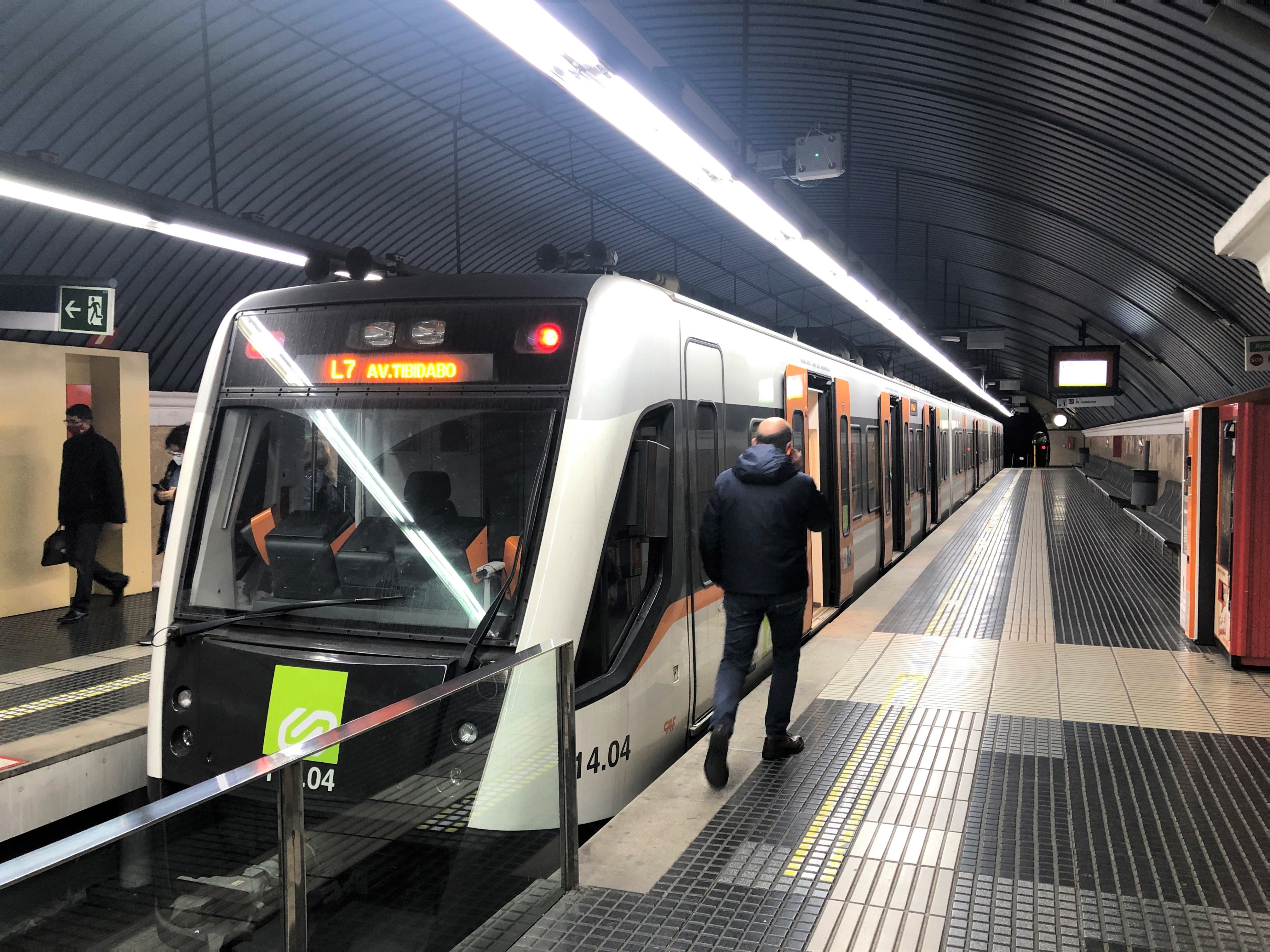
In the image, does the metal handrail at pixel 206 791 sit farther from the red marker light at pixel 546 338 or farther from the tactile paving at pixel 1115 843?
the tactile paving at pixel 1115 843

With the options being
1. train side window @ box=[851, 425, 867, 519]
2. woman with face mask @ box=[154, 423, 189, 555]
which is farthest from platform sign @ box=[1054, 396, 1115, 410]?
woman with face mask @ box=[154, 423, 189, 555]

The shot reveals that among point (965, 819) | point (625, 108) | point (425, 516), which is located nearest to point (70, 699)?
point (425, 516)

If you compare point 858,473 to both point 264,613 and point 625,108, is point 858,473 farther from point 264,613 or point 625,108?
point 264,613

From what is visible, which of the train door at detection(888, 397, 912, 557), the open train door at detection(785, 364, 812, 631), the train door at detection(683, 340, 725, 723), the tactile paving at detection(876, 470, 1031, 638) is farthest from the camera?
the train door at detection(888, 397, 912, 557)

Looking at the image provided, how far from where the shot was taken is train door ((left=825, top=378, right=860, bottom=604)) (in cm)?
870

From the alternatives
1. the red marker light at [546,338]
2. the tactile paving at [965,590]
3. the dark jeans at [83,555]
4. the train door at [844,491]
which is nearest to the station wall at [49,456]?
the dark jeans at [83,555]

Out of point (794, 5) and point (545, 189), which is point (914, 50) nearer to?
point (794, 5)

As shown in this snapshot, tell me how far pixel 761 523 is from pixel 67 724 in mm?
4382

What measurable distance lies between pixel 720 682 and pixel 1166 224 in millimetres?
10229

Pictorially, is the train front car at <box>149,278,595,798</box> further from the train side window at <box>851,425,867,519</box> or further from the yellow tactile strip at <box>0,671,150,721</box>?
the train side window at <box>851,425,867,519</box>

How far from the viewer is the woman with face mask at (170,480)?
9102 millimetres

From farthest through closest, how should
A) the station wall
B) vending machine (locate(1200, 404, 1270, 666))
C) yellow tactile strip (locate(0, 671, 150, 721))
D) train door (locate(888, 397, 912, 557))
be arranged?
train door (locate(888, 397, 912, 557)) < the station wall < vending machine (locate(1200, 404, 1270, 666)) < yellow tactile strip (locate(0, 671, 150, 721))

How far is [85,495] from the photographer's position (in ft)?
28.5

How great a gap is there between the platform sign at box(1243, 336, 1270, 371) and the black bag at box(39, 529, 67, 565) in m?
13.2
